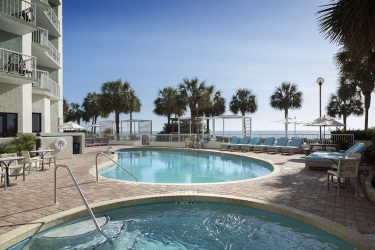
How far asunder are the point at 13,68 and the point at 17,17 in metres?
2.80

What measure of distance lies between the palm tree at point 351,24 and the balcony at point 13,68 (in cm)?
1272

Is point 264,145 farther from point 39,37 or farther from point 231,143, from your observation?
point 39,37

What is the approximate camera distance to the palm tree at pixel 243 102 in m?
39.1

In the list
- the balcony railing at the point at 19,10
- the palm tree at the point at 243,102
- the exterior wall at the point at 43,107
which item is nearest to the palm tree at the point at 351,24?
the balcony railing at the point at 19,10

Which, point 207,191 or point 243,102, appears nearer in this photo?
point 207,191

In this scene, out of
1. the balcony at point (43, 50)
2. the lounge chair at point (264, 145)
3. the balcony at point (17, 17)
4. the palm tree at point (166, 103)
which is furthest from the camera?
the palm tree at point (166, 103)

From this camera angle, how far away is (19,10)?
1389cm

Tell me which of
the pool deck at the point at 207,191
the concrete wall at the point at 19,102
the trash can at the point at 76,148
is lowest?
the pool deck at the point at 207,191

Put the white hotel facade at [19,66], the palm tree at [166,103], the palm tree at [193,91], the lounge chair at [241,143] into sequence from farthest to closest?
the palm tree at [166,103] < the palm tree at [193,91] < the lounge chair at [241,143] < the white hotel facade at [19,66]

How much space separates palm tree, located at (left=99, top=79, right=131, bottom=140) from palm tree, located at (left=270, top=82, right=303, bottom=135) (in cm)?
1820

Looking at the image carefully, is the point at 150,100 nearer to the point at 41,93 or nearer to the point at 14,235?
the point at 41,93

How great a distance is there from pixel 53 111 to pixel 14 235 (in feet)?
63.2

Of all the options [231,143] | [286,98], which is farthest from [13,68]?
[286,98]

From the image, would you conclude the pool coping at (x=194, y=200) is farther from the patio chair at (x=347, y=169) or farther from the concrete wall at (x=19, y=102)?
the concrete wall at (x=19, y=102)
